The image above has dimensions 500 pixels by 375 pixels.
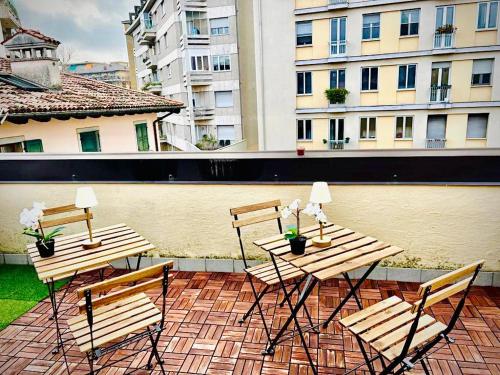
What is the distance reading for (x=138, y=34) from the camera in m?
4.06

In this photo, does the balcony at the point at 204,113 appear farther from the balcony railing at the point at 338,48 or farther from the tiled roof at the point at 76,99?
the balcony railing at the point at 338,48

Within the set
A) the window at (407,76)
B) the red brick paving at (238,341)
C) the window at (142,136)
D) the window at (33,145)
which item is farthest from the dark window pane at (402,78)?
the window at (33,145)

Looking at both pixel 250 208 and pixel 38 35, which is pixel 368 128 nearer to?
pixel 250 208

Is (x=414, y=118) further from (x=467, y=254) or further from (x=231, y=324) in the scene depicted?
(x=231, y=324)

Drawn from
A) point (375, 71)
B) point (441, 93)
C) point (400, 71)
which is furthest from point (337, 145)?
point (441, 93)

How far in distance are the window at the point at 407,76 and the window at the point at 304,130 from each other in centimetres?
87

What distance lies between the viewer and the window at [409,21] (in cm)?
300

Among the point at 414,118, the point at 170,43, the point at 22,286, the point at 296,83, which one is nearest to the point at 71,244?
the point at 22,286

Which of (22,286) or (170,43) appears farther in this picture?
(22,286)

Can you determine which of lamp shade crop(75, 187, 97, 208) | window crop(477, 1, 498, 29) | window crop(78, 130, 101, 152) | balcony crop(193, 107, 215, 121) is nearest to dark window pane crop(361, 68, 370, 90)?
window crop(477, 1, 498, 29)

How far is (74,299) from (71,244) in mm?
924

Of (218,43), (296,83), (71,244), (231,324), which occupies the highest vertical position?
(218,43)

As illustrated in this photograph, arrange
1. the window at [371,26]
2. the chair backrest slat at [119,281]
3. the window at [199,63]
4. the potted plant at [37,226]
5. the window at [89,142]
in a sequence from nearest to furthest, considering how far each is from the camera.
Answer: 1. the chair backrest slat at [119,281]
2. the potted plant at [37,226]
3. the window at [371,26]
4. the window at [199,63]
5. the window at [89,142]

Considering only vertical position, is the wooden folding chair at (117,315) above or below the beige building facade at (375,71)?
below
